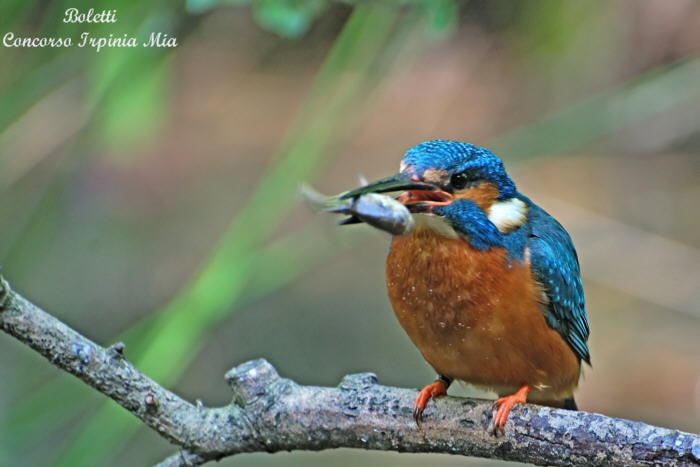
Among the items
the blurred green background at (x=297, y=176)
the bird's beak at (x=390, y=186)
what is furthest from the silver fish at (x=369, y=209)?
the blurred green background at (x=297, y=176)

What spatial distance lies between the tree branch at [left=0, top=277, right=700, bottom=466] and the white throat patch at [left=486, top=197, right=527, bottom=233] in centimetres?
46

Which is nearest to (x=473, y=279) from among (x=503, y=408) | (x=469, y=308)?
(x=469, y=308)

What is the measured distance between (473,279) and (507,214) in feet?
0.81

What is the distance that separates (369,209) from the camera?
184 cm

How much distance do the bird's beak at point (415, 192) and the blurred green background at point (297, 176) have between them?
56cm

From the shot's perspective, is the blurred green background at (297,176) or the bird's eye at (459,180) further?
the blurred green background at (297,176)

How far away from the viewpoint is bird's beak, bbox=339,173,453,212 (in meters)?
2.03

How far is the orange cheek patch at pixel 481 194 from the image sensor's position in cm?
226

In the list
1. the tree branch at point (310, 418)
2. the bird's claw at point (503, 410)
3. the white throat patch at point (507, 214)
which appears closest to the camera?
the tree branch at point (310, 418)

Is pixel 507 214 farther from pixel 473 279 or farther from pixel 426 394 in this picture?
pixel 426 394

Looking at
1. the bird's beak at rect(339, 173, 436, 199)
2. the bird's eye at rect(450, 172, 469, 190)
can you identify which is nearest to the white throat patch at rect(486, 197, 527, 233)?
the bird's eye at rect(450, 172, 469, 190)

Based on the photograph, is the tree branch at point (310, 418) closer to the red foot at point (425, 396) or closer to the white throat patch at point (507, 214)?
the red foot at point (425, 396)

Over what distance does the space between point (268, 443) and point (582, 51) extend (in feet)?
13.9

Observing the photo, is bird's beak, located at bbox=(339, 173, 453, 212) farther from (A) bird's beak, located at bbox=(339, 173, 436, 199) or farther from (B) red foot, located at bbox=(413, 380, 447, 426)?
(B) red foot, located at bbox=(413, 380, 447, 426)
